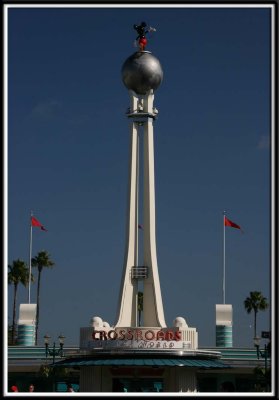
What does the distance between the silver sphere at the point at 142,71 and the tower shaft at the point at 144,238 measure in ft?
2.39

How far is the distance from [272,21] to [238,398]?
10838 millimetres

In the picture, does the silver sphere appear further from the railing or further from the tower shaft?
the railing

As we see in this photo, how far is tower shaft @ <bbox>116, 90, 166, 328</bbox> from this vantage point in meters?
58.8

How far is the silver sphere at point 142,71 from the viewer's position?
60.0 meters

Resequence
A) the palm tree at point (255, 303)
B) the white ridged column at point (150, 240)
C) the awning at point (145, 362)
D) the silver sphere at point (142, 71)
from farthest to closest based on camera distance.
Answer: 1. the palm tree at point (255, 303)
2. the silver sphere at point (142, 71)
3. the white ridged column at point (150, 240)
4. the awning at point (145, 362)

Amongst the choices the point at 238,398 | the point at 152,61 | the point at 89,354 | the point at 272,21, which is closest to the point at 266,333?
the point at 89,354

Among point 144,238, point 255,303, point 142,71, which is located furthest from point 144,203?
point 255,303

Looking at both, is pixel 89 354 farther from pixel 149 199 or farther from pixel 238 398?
pixel 238 398

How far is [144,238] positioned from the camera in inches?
2361

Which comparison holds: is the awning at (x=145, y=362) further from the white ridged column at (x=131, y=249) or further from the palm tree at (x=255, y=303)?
the palm tree at (x=255, y=303)

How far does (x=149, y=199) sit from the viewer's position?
197 feet

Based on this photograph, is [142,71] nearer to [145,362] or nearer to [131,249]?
[131,249]

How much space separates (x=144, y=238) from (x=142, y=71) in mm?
11645

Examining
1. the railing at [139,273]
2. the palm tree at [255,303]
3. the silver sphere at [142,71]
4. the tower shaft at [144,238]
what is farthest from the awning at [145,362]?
the palm tree at [255,303]
